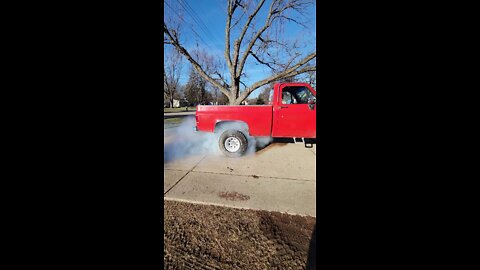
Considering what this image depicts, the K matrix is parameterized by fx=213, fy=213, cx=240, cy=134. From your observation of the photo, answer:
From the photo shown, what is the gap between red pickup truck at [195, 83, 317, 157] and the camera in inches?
214

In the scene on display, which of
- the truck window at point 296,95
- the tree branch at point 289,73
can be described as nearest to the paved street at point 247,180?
the truck window at point 296,95

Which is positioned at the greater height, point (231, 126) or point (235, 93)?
point (235, 93)

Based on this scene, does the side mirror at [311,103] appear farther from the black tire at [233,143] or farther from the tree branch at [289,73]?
the tree branch at [289,73]

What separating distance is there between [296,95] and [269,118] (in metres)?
1.01

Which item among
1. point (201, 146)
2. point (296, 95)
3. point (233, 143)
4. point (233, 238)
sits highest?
point (296, 95)

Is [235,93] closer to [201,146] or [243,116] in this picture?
[201,146]

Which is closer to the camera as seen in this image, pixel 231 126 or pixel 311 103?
pixel 311 103

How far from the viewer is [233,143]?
575cm

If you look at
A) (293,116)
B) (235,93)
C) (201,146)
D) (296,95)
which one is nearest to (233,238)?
(293,116)

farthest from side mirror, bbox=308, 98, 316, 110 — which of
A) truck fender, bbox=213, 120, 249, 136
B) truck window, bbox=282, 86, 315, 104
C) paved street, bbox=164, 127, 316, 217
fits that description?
truck fender, bbox=213, 120, 249, 136

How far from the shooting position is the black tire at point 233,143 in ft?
18.4
